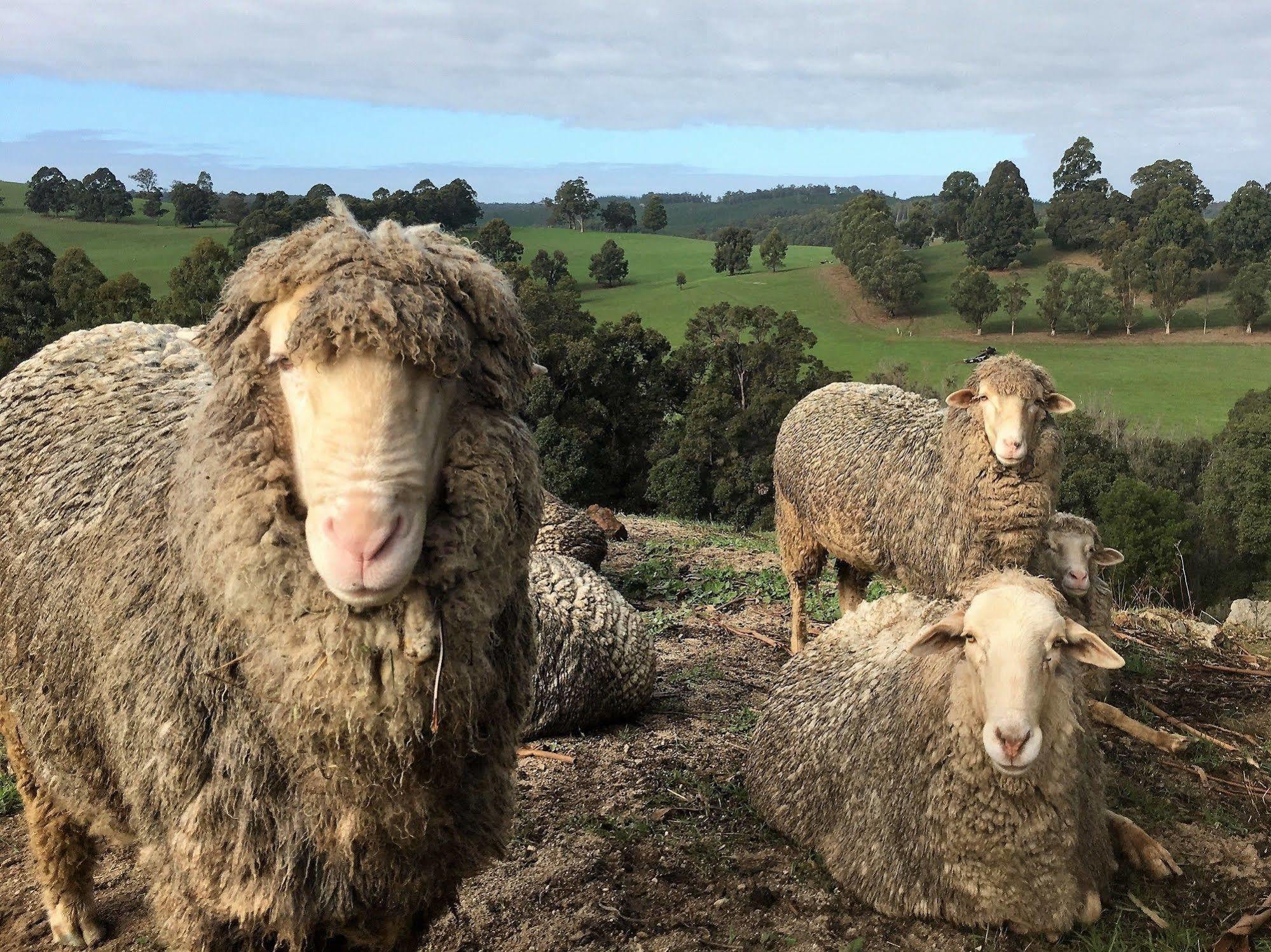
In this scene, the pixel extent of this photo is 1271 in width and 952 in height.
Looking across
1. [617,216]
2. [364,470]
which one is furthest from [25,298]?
[617,216]

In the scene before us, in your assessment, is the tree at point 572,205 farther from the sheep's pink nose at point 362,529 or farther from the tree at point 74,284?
the sheep's pink nose at point 362,529

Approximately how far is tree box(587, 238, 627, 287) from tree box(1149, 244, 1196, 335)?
122 ft

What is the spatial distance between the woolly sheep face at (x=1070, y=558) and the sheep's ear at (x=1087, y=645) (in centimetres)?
221

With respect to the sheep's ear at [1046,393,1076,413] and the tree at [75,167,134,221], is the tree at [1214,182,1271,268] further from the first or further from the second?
the tree at [75,167,134,221]

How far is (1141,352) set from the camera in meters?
55.4

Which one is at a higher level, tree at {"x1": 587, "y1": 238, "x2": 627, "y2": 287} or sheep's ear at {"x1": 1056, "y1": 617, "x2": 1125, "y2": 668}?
tree at {"x1": 587, "y1": 238, "x2": 627, "y2": 287}

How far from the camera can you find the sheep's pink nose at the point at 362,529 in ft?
5.68

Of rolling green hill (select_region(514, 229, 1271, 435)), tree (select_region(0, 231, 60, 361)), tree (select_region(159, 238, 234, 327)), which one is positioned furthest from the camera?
rolling green hill (select_region(514, 229, 1271, 435))

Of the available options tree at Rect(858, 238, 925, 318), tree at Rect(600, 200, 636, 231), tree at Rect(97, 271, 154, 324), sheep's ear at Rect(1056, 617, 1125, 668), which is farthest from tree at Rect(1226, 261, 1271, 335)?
sheep's ear at Rect(1056, 617, 1125, 668)

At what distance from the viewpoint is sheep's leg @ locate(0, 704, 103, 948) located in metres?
3.60

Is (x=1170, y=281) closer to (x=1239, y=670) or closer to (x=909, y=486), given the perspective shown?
(x=1239, y=670)

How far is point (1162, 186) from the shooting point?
2948 inches

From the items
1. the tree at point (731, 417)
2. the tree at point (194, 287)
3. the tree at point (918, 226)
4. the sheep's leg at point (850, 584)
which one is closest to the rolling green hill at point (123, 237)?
the tree at point (194, 287)

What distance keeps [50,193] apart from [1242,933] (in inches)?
2911
